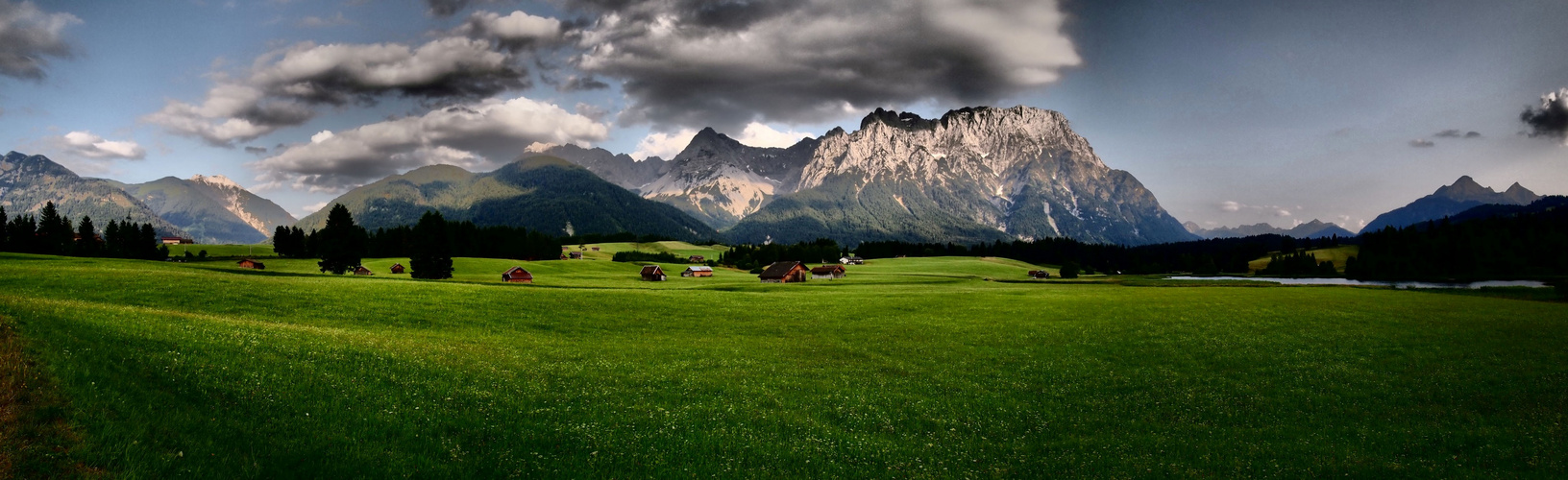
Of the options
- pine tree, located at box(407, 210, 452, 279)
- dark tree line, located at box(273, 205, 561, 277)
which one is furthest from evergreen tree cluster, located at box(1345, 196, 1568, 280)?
dark tree line, located at box(273, 205, 561, 277)

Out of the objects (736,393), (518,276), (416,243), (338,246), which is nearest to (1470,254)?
(736,393)

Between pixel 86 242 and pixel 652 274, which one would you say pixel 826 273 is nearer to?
pixel 652 274

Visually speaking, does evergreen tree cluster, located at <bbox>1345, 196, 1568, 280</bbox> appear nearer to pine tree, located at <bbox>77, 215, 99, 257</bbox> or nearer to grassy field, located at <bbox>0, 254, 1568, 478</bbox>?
grassy field, located at <bbox>0, 254, 1568, 478</bbox>

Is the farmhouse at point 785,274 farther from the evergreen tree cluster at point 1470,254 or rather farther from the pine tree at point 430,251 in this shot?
the evergreen tree cluster at point 1470,254

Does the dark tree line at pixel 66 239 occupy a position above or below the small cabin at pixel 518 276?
above

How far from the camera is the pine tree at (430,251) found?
96.8 meters

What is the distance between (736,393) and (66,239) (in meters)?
176

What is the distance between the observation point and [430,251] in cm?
9731

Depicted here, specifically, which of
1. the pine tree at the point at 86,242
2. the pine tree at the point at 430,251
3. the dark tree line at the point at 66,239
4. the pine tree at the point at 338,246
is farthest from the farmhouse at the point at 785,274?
the pine tree at the point at 86,242

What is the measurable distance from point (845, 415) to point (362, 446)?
1159 cm

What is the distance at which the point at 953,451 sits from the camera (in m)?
15.1

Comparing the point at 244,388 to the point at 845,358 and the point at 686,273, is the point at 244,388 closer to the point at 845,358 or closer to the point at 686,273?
the point at 845,358

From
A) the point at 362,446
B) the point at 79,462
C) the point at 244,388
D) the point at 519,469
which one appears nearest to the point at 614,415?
the point at 519,469

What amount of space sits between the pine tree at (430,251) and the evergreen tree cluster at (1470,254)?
208 metres
